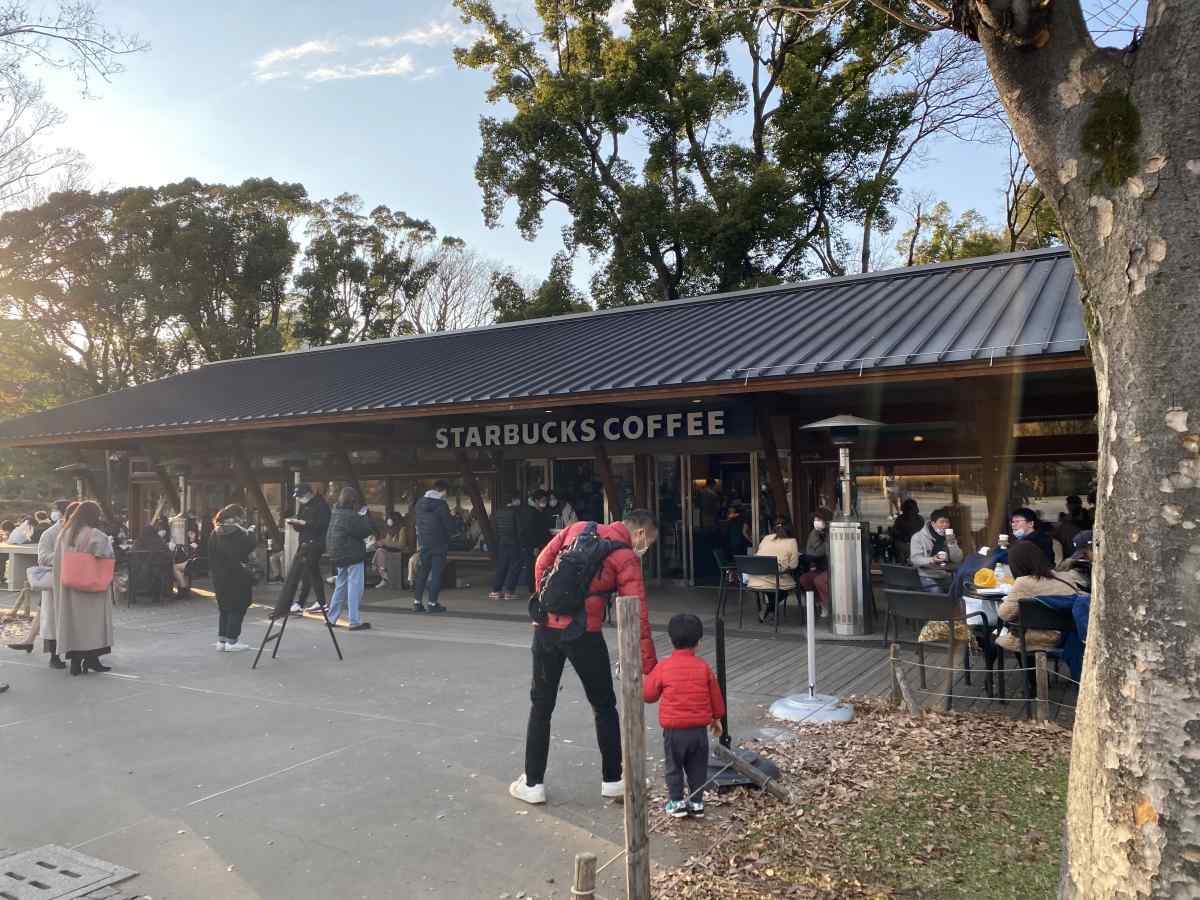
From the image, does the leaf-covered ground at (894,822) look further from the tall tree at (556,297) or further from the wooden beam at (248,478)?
the tall tree at (556,297)

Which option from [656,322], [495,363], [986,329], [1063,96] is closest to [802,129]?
[656,322]

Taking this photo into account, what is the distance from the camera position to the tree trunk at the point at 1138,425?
8.12ft

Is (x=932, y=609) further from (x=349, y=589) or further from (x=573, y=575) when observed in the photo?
(x=349, y=589)

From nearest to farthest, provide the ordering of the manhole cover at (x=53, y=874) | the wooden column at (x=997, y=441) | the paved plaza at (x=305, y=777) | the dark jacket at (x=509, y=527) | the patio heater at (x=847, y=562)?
the manhole cover at (x=53, y=874), the paved plaza at (x=305, y=777), the patio heater at (x=847, y=562), the wooden column at (x=997, y=441), the dark jacket at (x=509, y=527)

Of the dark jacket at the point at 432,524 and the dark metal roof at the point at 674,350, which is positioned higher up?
the dark metal roof at the point at 674,350

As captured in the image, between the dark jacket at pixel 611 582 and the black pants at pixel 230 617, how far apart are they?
5.87 meters

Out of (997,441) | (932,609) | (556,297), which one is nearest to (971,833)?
(932,609)

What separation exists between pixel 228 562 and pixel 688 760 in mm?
6382

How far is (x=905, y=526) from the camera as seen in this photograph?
39.4 ft

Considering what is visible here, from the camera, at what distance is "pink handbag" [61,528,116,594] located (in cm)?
A: 789

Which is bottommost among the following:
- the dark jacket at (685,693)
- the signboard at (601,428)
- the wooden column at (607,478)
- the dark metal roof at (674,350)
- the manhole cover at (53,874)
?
the manhole cover at (53,874)

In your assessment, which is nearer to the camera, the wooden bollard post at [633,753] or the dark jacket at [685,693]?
the wooden bollard post at [633,753]

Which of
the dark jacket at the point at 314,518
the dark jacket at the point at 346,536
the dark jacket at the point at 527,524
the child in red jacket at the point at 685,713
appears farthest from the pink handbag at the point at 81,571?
the child in red jacket at the point at 685,713

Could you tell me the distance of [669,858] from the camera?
3.82m
